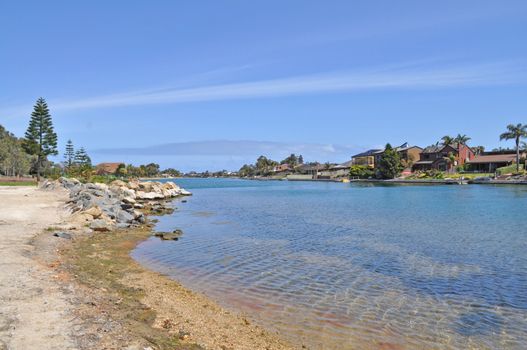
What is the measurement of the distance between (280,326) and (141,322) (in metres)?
3.23

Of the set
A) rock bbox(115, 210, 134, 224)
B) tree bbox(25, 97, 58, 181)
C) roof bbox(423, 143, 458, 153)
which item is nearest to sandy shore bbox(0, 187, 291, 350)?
rock bbox(115, 210, 134, 224)

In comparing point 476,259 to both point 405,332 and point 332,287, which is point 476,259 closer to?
point 332,287

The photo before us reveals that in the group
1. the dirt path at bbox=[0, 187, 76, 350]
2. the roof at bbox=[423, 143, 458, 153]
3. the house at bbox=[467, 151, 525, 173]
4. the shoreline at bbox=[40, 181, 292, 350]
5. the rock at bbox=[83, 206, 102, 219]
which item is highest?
the roof at bbox=[423, 143, 458, 153]

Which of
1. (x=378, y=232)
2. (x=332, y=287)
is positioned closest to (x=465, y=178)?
(x=378, y=232)

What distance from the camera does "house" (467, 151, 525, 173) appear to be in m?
102

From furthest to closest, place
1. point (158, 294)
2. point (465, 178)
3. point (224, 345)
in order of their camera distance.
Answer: point (465, 178)
point (158, 294)
point (224, 345)

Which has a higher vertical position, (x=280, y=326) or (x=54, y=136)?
(x=54, y=136)

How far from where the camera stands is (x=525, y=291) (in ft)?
41.5

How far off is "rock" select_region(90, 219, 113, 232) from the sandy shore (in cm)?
630

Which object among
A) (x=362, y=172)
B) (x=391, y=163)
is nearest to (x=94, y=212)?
(x=391, y=163)

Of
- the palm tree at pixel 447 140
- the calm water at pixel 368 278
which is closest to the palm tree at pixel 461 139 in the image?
the palm tree at pixel 447 140

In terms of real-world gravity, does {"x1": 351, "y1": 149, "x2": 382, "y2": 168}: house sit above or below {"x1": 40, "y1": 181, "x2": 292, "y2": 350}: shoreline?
above

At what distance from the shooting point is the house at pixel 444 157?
4471 inches

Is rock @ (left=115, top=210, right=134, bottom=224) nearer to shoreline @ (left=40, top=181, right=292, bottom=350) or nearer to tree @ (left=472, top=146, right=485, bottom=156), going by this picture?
shoreline @ (left=40, top=181, right=292, bottom=350)
